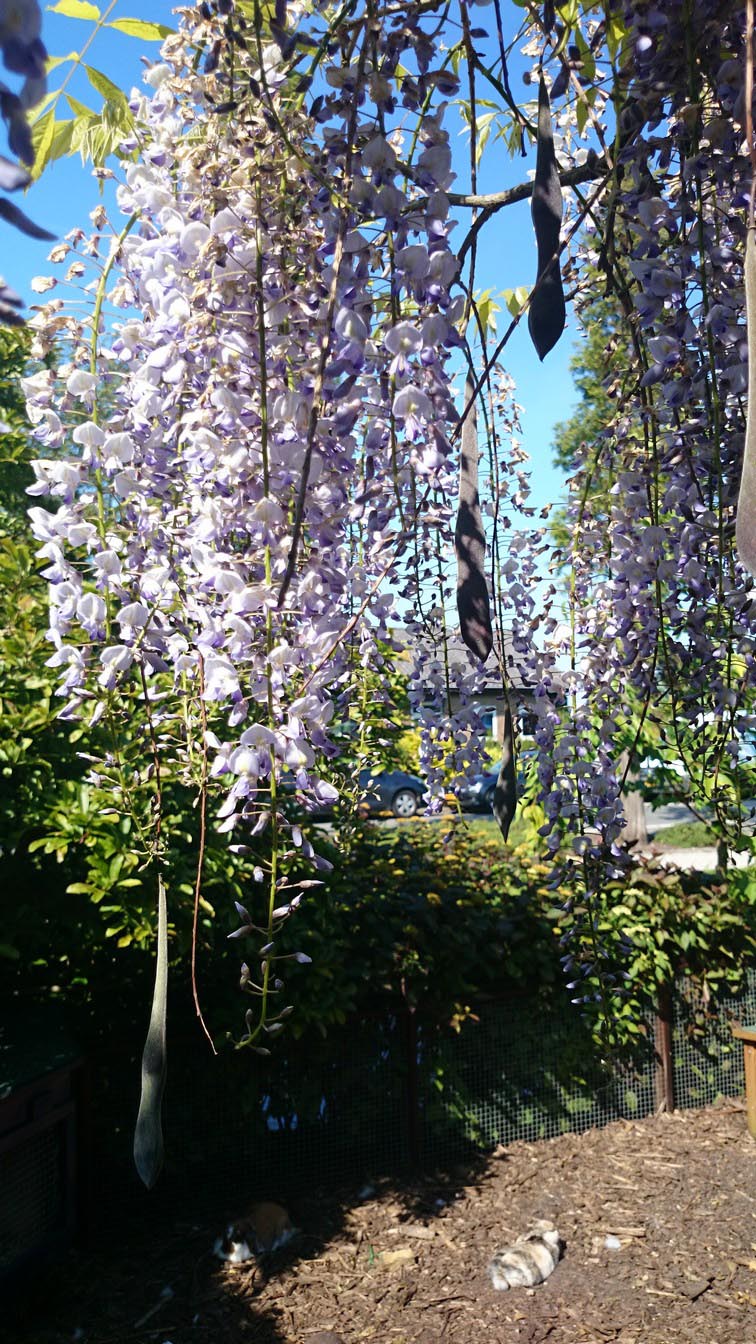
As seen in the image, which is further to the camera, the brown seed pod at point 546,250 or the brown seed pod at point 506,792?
the brown seed pod at point 506,792

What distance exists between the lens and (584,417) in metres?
13.8

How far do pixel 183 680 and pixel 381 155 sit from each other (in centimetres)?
71

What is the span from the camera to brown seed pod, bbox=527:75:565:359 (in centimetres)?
91

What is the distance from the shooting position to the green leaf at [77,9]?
1.42 meters

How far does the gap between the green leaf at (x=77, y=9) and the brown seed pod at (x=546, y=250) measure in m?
0.84

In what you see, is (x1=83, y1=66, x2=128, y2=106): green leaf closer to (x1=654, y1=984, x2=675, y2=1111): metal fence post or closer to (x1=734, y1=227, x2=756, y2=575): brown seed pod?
(x1=734, y1=227, x2=756, y2=575): brown seed pod

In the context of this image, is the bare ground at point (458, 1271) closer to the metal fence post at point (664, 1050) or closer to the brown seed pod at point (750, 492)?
the metal fence post at point (664, 1050)

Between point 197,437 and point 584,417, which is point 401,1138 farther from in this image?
point 584,417

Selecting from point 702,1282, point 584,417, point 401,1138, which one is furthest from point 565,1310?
point 584,417

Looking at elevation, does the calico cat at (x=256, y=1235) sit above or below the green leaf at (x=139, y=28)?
below

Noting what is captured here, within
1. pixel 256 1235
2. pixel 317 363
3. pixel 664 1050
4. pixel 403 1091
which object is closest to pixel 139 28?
pixel 317 363

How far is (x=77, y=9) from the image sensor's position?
142 cm

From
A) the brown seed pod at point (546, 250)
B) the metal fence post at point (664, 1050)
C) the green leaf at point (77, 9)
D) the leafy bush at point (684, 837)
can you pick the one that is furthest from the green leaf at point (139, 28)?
the leafy bush at point (684, 837)

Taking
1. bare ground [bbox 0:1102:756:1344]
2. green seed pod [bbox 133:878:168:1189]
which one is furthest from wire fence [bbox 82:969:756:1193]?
green seed pod [bbox 133:878:168:1189]
